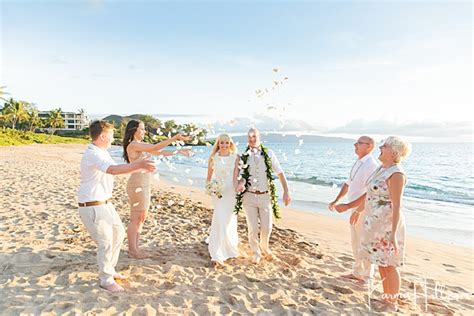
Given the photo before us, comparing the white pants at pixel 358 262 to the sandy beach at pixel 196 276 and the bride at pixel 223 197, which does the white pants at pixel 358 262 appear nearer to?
the sandy beach at pixel 196 276

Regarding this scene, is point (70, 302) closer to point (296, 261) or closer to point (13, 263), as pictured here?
point (13, 263)

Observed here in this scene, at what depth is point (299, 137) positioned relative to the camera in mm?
5523

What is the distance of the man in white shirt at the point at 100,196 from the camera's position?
3711 mm

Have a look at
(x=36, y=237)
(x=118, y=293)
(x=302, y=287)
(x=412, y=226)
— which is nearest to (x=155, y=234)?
(x=36, y=237)

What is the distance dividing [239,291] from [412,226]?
25.6ft

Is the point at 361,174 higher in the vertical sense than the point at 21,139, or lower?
lower

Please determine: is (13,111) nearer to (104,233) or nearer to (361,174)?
(104,233)

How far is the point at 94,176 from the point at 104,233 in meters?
0.68

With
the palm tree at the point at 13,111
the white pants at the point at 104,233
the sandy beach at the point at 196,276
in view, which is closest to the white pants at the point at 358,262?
the sandy beach at the point at 196,276

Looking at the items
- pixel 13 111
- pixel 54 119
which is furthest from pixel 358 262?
pixel 54 119

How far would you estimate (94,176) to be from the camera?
3832 mm

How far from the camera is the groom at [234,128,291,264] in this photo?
5332mm

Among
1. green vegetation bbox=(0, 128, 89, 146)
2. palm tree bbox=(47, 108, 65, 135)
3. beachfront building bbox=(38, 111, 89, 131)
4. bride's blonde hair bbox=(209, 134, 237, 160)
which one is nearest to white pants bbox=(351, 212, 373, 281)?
bride's blonde hair bbox=(209, 134, 237, 160)

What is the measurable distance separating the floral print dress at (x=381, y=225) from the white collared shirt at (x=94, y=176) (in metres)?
3.04
